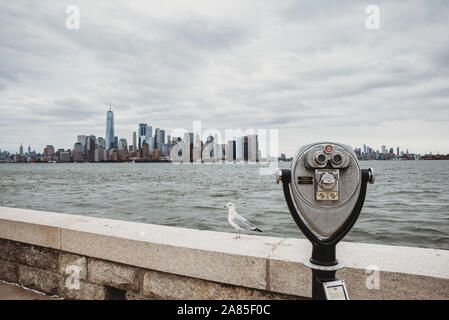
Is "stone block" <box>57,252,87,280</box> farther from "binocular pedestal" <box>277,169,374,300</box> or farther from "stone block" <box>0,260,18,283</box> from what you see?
"binocular pedestal" <box>277,169,374,300</box>

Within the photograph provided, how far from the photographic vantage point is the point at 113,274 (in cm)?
292

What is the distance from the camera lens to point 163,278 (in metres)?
2.73

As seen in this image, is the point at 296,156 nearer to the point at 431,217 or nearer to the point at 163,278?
the point at 163,278

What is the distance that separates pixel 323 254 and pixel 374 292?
20.7 inches

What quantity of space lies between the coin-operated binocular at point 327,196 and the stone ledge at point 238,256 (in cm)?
39

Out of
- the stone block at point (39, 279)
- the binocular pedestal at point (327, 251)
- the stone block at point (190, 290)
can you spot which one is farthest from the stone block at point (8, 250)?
the binocular pedestal at point (327, 251)

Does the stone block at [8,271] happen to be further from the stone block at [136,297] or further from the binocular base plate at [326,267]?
the binocular base plate at [326,267]

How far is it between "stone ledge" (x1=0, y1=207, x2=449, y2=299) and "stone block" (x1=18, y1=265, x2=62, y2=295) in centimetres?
25

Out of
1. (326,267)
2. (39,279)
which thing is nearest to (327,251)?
(326,267)

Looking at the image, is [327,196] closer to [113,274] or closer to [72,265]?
[113,274]

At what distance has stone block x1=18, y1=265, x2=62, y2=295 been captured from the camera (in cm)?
318

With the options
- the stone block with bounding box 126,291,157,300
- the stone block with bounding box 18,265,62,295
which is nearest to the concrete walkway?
the stone block with bounding box 18,265,62,295

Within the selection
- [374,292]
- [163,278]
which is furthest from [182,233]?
[374,292]

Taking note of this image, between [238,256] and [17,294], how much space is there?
2.11 m
